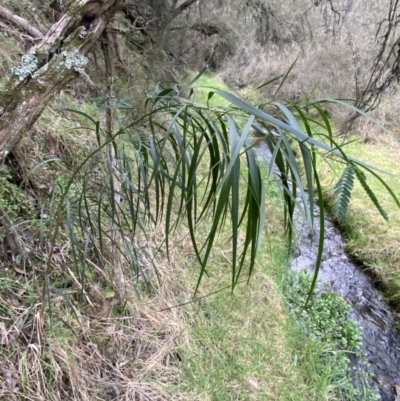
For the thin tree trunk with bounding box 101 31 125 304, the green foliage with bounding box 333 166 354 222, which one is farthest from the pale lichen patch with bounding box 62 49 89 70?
the green foliage with bounding box 333 166 354 222

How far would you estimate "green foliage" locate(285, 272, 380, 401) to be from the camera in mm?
2176

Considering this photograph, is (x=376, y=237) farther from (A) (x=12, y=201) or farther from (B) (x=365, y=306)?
(A) (x=12, y=201)

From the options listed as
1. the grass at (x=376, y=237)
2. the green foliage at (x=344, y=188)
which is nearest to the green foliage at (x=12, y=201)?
the green foliage at (x=344, y=188)

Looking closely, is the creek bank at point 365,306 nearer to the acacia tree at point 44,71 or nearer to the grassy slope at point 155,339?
the grassy slope at point 155,339

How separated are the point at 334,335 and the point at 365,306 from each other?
0.73 meters

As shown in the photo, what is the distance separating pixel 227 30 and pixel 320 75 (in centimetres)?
463

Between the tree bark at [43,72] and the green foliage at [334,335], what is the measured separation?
2.04m

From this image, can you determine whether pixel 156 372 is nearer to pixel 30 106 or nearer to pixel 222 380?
pixel 222 380

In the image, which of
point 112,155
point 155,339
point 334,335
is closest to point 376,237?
point 334,335

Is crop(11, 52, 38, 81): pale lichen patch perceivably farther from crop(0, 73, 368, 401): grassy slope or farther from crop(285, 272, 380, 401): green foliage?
crop(285, 272, 380, 401): green foliage

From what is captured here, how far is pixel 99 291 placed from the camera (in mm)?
1578

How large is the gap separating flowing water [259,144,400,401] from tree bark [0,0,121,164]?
1.34m

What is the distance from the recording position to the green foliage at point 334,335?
2176mm

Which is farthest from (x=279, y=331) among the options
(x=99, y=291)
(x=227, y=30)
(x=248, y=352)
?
(x=227, y=30)
